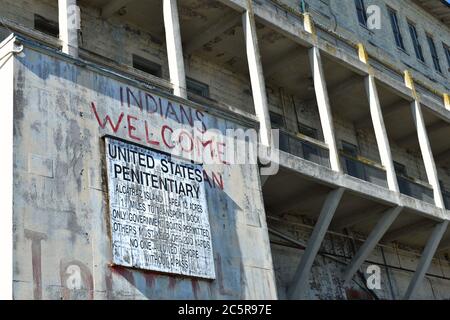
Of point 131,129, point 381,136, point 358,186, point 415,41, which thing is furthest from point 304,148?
point 415,41

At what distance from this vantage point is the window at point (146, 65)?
1759 cm

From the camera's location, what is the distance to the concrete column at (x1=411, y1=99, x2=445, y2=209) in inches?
834

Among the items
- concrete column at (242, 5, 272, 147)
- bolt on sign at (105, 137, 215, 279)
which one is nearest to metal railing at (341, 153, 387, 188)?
concrete column at (242, 5, 272, 147)

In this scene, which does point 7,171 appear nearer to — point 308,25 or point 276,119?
point 308,25

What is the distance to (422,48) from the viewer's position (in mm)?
29078

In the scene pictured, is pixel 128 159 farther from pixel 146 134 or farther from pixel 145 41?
pixel 145 41

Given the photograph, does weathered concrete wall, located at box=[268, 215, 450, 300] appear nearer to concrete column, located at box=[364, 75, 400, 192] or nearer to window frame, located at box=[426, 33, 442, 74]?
concrete column, located at box=[364, 75, 400, 192]

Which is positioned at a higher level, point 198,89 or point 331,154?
point 198,89

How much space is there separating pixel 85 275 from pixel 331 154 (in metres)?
8.52

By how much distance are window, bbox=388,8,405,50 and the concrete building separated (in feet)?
0.21

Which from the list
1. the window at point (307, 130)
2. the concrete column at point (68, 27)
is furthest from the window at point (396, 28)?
the concrete column at point (68, 27)

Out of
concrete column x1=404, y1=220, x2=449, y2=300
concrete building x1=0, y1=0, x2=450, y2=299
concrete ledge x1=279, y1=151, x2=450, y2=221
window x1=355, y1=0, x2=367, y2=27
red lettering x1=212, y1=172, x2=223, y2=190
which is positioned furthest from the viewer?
window x1=355, y1=0, x2=367, y2=27

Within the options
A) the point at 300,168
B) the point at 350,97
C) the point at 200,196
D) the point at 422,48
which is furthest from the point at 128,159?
the point at 422,48

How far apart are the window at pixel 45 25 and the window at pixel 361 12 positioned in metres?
12.9
